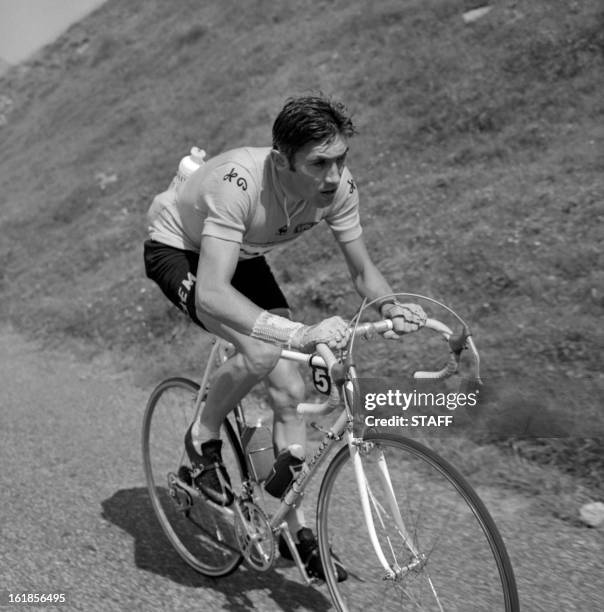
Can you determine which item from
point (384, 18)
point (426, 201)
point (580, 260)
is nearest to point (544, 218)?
A: point (580, 260)

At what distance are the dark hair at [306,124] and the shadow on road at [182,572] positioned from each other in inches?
77.7

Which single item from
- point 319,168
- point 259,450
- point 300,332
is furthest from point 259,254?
point 300,332

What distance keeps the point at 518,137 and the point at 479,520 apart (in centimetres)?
809

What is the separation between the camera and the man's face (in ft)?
9.47

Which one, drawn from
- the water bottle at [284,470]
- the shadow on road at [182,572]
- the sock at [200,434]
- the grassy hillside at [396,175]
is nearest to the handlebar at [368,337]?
the water bottle at [284,470]

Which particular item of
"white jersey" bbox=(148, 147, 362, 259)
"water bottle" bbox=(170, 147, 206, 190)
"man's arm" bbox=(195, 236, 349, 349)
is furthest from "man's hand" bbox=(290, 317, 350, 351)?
"water bottle" bbox=(170, 147, 206, 190)

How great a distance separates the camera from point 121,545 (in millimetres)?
4078

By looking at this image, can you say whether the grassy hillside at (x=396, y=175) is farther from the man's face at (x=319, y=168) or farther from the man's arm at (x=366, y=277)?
the man's face at (x=319, y=168)

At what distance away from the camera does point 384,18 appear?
51.7 ft

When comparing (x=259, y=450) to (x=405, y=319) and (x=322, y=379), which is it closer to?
(x=322, y=379)

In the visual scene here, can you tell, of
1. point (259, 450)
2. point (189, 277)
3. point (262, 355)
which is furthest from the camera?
point (189, 277)

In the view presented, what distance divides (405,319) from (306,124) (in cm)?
85

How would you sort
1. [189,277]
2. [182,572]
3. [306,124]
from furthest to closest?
[182,572] < [189,277] < [306,124]

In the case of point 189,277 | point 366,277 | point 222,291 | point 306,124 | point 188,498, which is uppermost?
point 306,124
